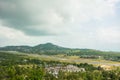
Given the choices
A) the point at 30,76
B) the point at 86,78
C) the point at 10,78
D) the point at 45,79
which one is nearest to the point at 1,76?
the point at 10,78

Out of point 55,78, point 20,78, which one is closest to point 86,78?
point 55,78

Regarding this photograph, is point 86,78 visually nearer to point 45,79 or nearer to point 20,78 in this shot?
point 45,79

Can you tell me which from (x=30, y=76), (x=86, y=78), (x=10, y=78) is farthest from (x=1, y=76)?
(x=86, y=78)

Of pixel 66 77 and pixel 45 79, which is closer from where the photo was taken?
pixel 45 79

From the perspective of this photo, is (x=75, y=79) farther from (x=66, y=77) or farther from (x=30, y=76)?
(x=30, y=76)

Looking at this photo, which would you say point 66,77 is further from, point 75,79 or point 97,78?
point 97,78

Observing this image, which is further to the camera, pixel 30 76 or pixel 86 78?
pixel 86 78

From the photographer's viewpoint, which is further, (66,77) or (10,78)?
(66,77)
